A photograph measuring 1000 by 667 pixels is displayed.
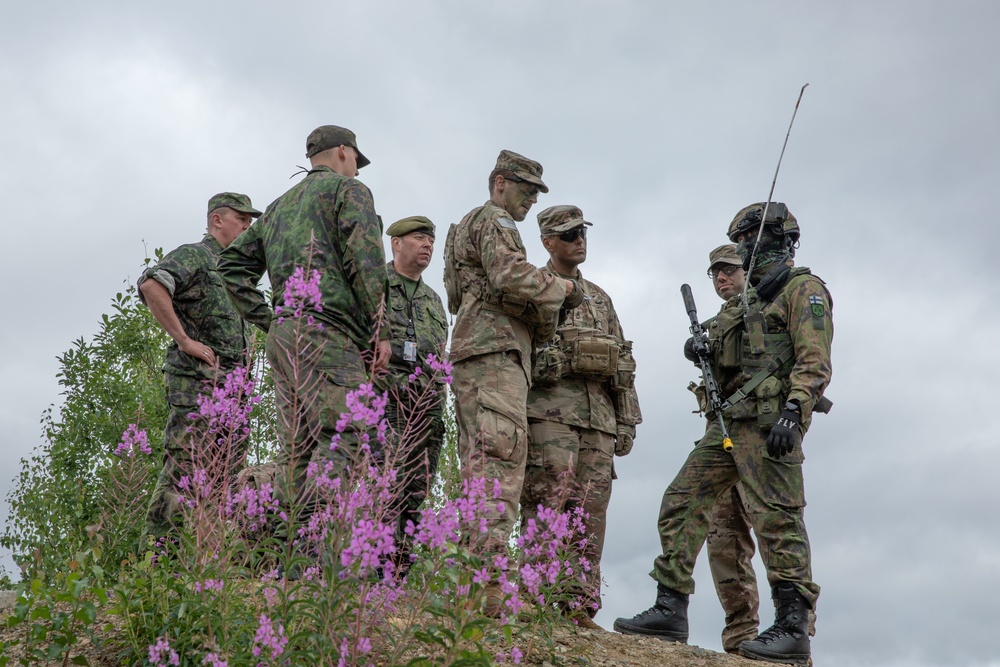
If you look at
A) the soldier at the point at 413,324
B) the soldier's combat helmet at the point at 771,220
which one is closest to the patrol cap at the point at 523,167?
the soldier at the point at 413,324

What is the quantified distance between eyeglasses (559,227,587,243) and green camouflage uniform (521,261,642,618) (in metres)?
0.51

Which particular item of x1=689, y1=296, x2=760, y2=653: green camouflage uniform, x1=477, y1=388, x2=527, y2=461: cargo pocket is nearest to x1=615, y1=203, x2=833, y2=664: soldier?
x1=689, y1=296, x2=760, y2=653: green camouflage uniform

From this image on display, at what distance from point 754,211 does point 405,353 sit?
2682mm

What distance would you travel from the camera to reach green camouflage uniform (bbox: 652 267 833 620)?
6.27 m

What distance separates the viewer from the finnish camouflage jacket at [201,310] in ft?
22.7

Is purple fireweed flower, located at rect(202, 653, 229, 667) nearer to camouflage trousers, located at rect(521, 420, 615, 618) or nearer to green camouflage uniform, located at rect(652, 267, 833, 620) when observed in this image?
camouflage trousers, located at rect(521, 420, 615, 618)

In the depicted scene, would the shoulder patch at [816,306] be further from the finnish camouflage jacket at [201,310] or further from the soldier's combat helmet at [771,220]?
the finnish camouflage jacket at [201,310]

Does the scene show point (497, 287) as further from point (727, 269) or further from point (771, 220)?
point (727, 269)

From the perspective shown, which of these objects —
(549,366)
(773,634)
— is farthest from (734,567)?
(549,366)

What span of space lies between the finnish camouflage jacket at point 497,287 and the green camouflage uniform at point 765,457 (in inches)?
55.4

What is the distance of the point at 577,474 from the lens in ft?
22.7

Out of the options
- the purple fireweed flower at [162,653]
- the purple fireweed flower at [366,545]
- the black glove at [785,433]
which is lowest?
the purple fireweed flower at [162,653]

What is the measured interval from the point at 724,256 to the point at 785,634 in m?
3.82

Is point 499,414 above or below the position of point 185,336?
below
